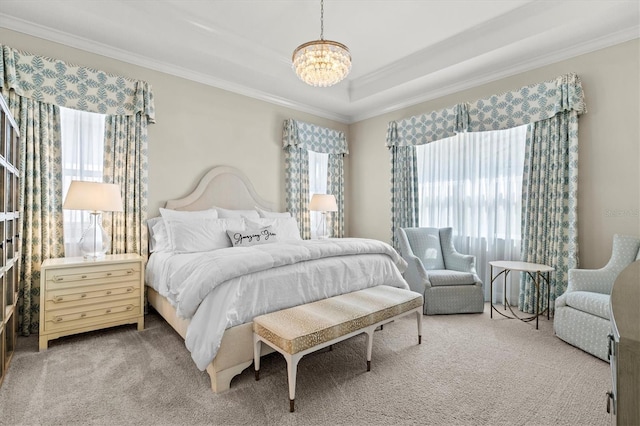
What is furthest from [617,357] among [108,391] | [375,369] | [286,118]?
[286,118]

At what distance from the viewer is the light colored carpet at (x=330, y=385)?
5.76 ft

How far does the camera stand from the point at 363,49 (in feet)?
12.6

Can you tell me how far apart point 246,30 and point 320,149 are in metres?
2.10

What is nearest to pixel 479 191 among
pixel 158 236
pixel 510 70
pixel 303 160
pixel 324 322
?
pixel 510 70

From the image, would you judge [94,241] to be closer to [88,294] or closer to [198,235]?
[88,294]

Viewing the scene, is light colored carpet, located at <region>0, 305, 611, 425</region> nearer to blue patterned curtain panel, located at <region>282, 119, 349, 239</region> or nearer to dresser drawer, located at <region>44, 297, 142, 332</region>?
dresser drawer, located at <region>44, 297, 142, 332</region>

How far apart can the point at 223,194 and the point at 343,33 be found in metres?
2.37

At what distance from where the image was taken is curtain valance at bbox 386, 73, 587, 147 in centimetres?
326

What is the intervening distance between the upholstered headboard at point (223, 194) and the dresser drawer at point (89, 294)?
43.7 inches

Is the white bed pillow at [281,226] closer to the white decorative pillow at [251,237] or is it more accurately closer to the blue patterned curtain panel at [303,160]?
the white decorative pillow at [251,237]

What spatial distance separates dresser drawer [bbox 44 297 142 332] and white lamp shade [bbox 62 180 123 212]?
838 millimetres

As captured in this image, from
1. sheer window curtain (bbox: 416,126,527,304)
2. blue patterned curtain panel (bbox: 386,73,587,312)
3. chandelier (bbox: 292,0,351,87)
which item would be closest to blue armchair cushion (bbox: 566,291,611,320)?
blue patterned curtain panel (bbox: 386,73,587,312)

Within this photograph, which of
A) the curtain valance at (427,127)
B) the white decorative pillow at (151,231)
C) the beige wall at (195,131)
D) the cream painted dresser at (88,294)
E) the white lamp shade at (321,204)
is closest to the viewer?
the cream painted dresser at (88,294)

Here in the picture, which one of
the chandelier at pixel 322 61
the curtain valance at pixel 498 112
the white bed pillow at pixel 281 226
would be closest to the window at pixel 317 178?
the white bed pillow at pixel 281 226
